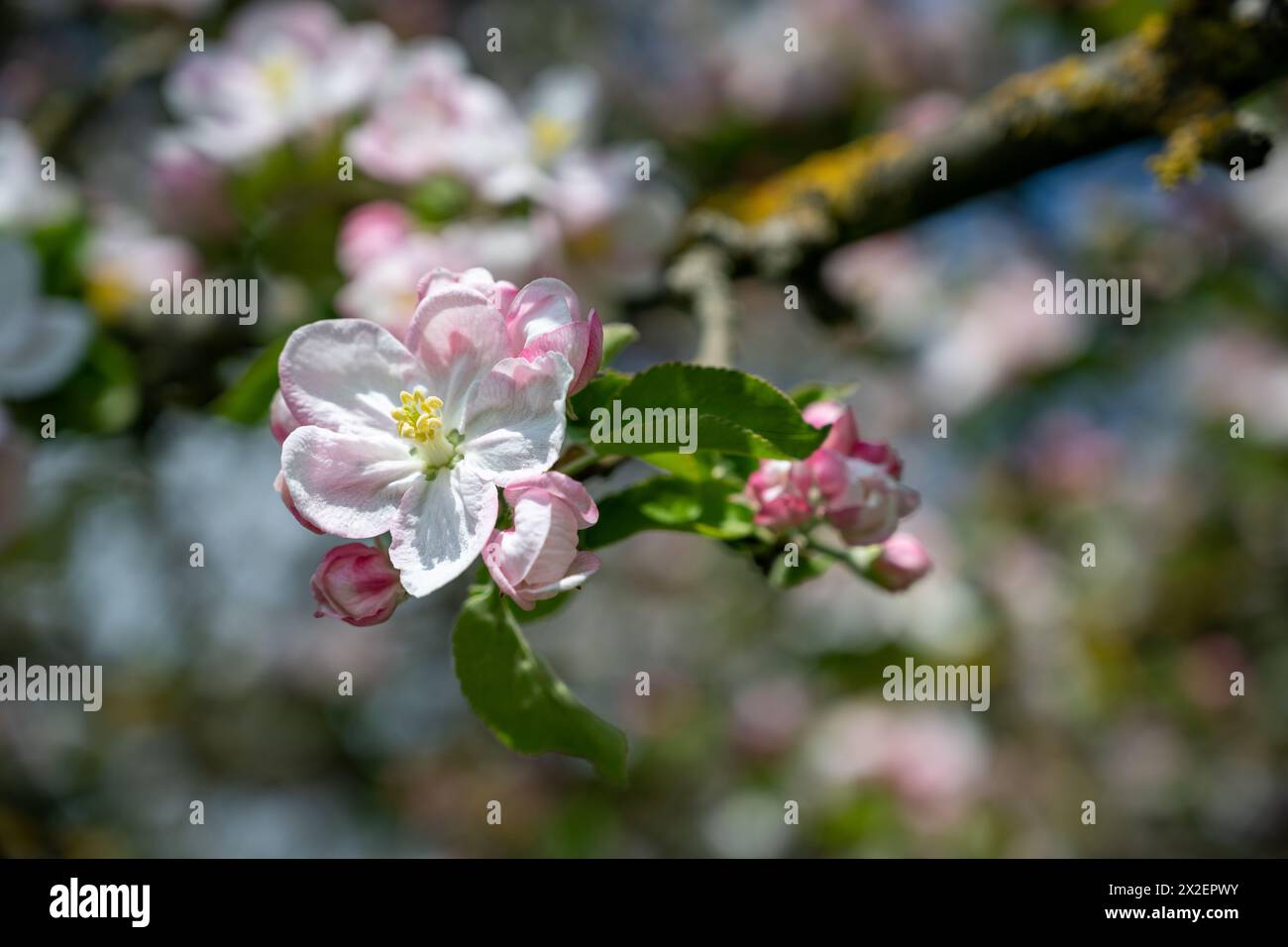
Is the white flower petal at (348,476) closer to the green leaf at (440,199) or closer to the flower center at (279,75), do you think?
the green leaf at (440,199)

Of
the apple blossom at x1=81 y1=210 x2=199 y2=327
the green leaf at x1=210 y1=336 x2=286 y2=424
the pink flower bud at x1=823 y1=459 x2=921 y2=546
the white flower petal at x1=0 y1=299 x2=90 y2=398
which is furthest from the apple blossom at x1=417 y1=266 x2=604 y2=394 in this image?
the apple blossom at x1=81 y1=210 x2=199 y2=327

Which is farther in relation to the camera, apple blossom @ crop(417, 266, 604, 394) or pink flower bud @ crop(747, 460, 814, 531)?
pink flower bud @ crop(747, 460, 814, 531)

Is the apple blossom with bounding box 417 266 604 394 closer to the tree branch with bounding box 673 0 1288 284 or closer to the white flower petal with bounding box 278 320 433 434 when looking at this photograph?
the white flower petal with bounding box 278 320 433 434

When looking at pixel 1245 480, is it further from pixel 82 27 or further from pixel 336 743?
Result: pixel 82 27

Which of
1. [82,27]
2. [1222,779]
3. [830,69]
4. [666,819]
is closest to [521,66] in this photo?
[830,69]

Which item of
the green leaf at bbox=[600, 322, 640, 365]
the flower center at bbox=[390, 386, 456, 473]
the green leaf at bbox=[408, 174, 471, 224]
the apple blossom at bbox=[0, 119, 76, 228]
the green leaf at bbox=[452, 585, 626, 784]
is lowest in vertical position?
the green leaf at bbox=[452, 585, 626, 784]

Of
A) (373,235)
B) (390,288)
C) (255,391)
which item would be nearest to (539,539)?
(255,391)

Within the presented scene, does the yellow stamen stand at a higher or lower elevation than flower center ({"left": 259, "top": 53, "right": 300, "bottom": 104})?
lower

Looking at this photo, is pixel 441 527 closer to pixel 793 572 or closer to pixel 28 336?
pixel 793 572
